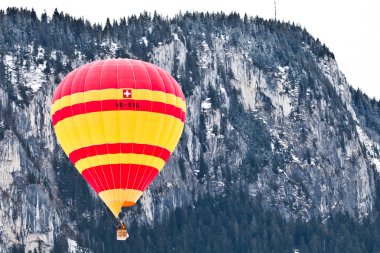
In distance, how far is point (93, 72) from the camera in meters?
165

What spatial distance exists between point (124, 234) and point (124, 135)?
9521 mm

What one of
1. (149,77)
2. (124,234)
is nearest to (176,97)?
(149,77)

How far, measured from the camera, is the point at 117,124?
16200 centimetres

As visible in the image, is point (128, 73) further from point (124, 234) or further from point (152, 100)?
point (124, 234)

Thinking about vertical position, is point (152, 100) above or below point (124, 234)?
above

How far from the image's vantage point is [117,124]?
531ft

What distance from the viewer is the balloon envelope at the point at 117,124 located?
530ft

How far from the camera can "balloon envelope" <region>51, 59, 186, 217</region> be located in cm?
16162

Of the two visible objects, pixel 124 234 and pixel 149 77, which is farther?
pixel 149 77

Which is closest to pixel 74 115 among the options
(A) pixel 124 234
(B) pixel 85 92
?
(B) pixel 85 92

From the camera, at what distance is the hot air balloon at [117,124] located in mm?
161625

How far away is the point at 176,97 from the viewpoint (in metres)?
166

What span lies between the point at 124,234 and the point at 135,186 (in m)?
7.11

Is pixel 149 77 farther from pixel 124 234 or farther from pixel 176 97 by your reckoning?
pixel 124 234
